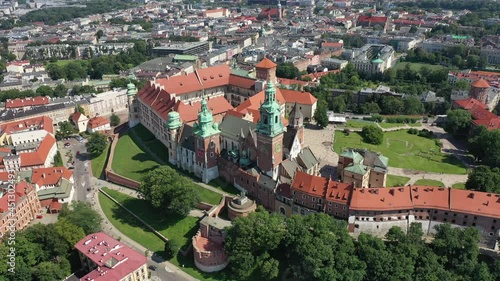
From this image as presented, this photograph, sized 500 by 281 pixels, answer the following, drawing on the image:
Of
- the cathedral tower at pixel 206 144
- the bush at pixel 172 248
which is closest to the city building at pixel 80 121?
the cathedral tower at pixel 206 144

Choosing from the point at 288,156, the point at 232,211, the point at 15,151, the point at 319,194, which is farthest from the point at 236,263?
the point at 15,151

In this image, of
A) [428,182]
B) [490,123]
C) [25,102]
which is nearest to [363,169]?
[428,182]

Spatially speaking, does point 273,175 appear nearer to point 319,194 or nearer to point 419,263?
point 319,194

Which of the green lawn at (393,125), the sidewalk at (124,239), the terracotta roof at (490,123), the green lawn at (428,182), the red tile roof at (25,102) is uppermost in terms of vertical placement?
the red tile roof at (25,102)

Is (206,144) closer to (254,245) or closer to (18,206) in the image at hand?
(254,245)

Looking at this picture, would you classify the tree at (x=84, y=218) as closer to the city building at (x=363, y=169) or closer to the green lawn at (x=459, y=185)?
the city building at (x=363, y=169)

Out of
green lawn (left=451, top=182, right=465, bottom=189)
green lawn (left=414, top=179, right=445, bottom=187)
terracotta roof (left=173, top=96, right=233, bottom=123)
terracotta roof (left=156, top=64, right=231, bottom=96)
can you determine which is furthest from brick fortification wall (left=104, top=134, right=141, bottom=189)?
green lawn (left=451, top=182, right=465, bottom=189)

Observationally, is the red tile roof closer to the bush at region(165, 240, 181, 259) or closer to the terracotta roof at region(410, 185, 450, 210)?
the bush at region(165, 240, 181, 259)
